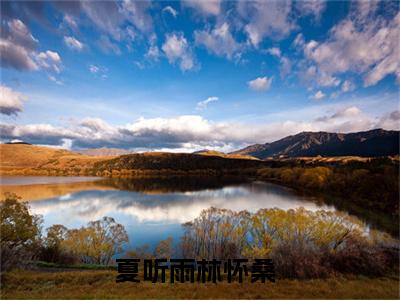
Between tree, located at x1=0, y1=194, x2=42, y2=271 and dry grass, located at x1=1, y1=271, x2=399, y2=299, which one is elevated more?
tree, located at x1=0, y1=194, x2=42, y2=271

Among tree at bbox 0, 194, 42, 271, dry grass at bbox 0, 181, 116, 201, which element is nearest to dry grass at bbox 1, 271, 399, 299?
tree at bbox 0, 194, 42, 271

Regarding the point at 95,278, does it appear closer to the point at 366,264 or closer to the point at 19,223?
the point at 19,223

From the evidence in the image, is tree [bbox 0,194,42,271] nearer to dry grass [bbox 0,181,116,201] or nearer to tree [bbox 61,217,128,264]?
tree [bbox 61,217,128,264]

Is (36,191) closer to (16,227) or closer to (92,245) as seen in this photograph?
(92,245)

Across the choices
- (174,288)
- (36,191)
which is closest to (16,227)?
(174,288)

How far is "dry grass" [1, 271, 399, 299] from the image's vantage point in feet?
41.9

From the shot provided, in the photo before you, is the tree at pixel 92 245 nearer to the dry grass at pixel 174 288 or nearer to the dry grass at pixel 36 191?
the dry grass at pixel 174 288

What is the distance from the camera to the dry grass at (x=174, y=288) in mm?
12766

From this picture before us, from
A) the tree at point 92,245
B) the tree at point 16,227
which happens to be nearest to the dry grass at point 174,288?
the tree at point 16,227

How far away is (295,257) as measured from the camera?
17609 mm

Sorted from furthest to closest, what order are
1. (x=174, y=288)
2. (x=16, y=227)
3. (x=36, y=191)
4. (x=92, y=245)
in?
(x=36, y=191) < (x=92, y=245) < (x=16, y=227) < (x=174, y=288)

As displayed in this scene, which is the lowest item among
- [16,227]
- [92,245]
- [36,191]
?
[92,245]

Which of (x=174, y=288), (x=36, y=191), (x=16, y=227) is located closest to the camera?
(x=174, y=288)

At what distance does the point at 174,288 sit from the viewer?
46.6 feet
